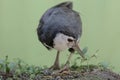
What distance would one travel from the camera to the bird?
2.63 m

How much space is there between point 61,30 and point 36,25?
4.55ft

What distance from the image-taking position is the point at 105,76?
8.63 ft

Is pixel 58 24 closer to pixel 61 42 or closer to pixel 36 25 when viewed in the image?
pixel 61 42

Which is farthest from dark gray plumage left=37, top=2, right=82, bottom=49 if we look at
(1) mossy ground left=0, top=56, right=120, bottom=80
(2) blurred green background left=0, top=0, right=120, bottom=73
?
(2) blurred green background left=0, top=0, right=120, bottom=73

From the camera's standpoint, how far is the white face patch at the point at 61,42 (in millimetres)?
2607

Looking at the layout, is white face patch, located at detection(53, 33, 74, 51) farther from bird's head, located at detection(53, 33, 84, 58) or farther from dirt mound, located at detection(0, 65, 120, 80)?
dirt mound, located at detection(0, 65, 120, 80)

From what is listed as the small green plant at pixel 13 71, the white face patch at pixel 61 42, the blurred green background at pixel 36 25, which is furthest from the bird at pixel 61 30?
the blurred green background at pixel 36 25

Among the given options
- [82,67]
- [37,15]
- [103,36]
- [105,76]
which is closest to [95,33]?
[103,36]

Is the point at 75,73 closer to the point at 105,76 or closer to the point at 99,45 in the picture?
the point at 105,76

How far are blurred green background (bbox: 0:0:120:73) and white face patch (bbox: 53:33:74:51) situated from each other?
1302 millimetres

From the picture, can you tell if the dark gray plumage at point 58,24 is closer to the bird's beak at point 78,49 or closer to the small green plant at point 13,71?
the bird's beak at point 78,49

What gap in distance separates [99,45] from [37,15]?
631mm

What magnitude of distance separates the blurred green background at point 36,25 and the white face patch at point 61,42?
1.30 meters

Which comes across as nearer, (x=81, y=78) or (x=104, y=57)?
(x=81, y=78)
